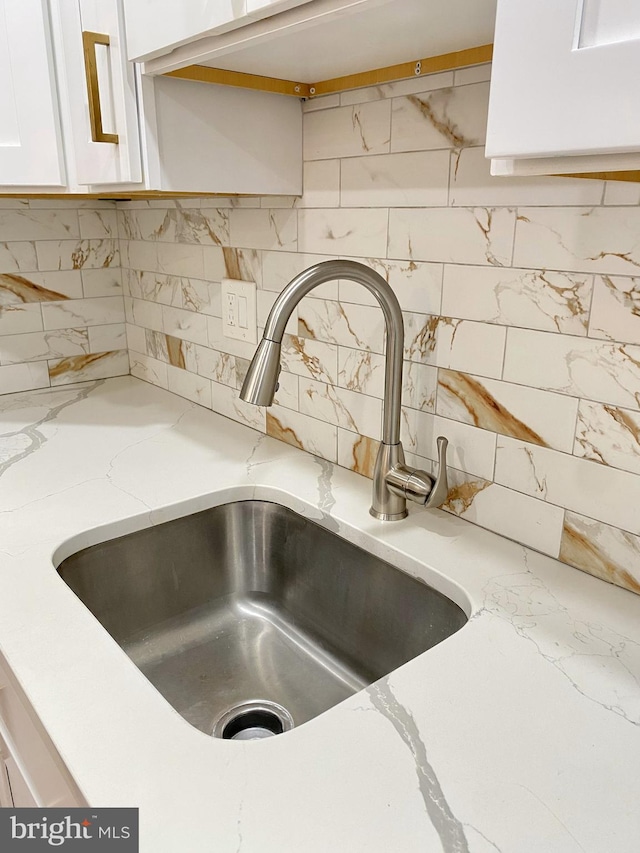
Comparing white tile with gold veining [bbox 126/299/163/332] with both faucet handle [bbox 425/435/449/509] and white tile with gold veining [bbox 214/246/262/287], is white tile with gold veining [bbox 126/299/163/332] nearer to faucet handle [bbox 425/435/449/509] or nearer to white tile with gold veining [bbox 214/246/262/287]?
white tile with gold veining [bbox 214/246/262/287]

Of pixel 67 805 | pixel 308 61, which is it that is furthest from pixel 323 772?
pixel 308 61

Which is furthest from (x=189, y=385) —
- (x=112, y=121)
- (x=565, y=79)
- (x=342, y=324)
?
(x=565, y=79)

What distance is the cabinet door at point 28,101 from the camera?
3.59ft

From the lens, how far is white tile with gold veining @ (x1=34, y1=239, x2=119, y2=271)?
5.41ft

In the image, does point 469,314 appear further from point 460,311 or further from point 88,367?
point 88,367

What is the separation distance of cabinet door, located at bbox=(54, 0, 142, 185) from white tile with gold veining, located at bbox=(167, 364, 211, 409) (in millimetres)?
568

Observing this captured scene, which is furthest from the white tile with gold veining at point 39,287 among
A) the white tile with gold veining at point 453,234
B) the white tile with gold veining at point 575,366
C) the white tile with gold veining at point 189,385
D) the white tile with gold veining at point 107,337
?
the white tile with gold veining at point 575,366

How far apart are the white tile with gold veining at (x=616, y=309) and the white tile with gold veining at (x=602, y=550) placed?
0.77 ft

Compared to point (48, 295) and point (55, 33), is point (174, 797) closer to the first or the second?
point (55, 33)

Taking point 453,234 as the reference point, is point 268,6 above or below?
above

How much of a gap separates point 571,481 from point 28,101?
1.07m

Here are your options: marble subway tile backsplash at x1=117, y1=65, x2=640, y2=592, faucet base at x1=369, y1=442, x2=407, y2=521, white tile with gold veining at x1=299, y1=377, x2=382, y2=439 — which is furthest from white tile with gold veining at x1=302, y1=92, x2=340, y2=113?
faucet base at x1=369, y1=442, x2=407, y2=521

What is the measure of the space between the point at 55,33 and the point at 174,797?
1.15 m

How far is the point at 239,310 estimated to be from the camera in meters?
1.37
